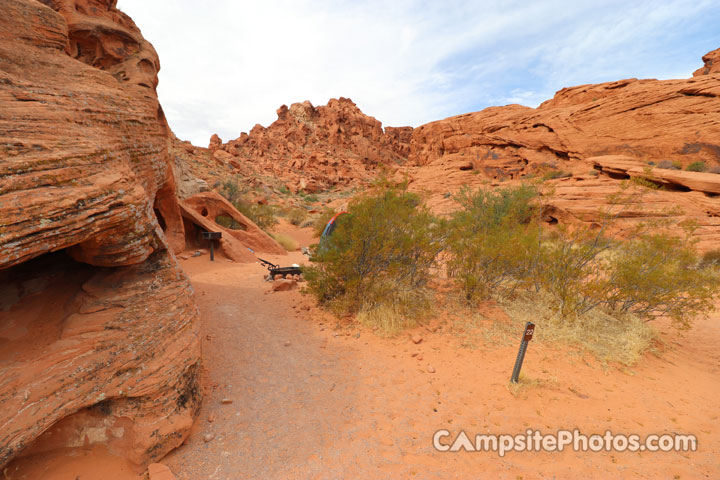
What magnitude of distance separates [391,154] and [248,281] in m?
55.9

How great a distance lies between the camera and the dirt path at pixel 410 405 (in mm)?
2521

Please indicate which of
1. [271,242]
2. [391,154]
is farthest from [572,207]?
[391,154]

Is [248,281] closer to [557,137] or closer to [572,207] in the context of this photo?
[572,207]

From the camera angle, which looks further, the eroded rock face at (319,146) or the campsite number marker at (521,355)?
the eroded rock face at (319,146)

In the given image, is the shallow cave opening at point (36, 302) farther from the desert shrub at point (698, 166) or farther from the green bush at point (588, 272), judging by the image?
the desert shrub at point (698, 166)

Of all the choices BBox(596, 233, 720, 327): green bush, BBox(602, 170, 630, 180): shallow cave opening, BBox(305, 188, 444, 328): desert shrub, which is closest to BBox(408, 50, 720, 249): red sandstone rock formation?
BBox(602, 170, 630, 180): shallow cave opening

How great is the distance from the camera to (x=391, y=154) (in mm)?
59438

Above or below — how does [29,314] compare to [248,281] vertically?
above

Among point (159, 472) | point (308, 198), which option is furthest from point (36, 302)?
point (308, 198)

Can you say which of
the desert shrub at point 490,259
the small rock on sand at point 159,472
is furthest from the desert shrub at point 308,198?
the small rock on sand at point 159,472

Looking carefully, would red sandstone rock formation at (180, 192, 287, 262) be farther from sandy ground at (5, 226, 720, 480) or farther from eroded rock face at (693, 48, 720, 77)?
eroded rock face at (693, 48, 720, 77)

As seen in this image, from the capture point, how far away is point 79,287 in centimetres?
303

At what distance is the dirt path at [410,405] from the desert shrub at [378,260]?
787mm

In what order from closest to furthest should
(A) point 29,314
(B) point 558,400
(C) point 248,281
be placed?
(A) point 29,314, (B) point 558,400, (C) point 248,281
